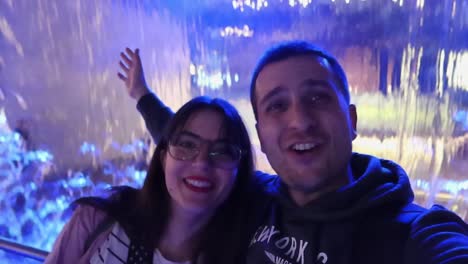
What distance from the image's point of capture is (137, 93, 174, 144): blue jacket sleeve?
1.33m

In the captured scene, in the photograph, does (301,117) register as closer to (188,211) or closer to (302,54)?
(302,54)

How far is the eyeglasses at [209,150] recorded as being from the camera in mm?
923

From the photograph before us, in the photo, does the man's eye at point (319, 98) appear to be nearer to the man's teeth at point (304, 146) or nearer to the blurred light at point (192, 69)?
the man's teeth at point (304, 146)

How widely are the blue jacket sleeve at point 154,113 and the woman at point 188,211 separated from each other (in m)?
0.32

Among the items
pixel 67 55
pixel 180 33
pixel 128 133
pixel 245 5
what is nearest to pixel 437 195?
pixel 245 5

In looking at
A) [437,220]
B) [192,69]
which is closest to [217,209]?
[437,220]

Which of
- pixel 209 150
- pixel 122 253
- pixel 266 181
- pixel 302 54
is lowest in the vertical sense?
pixel 122 253

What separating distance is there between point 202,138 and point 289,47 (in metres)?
A: 0.29

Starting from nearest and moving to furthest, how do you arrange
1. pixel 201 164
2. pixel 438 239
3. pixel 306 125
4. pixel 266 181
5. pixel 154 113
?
pixel 438 239, pixel 306 125, pixel 201 164, pixel 266 181, pixel 154 113

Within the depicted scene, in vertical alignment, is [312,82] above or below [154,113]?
above

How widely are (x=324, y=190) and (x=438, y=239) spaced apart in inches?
9.2

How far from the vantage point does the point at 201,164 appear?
0.90 metres

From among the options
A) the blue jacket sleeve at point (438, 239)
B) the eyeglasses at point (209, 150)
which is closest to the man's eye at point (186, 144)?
the eyeglasses at point (209, 150)

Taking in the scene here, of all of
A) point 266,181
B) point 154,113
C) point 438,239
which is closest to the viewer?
point 438,239
